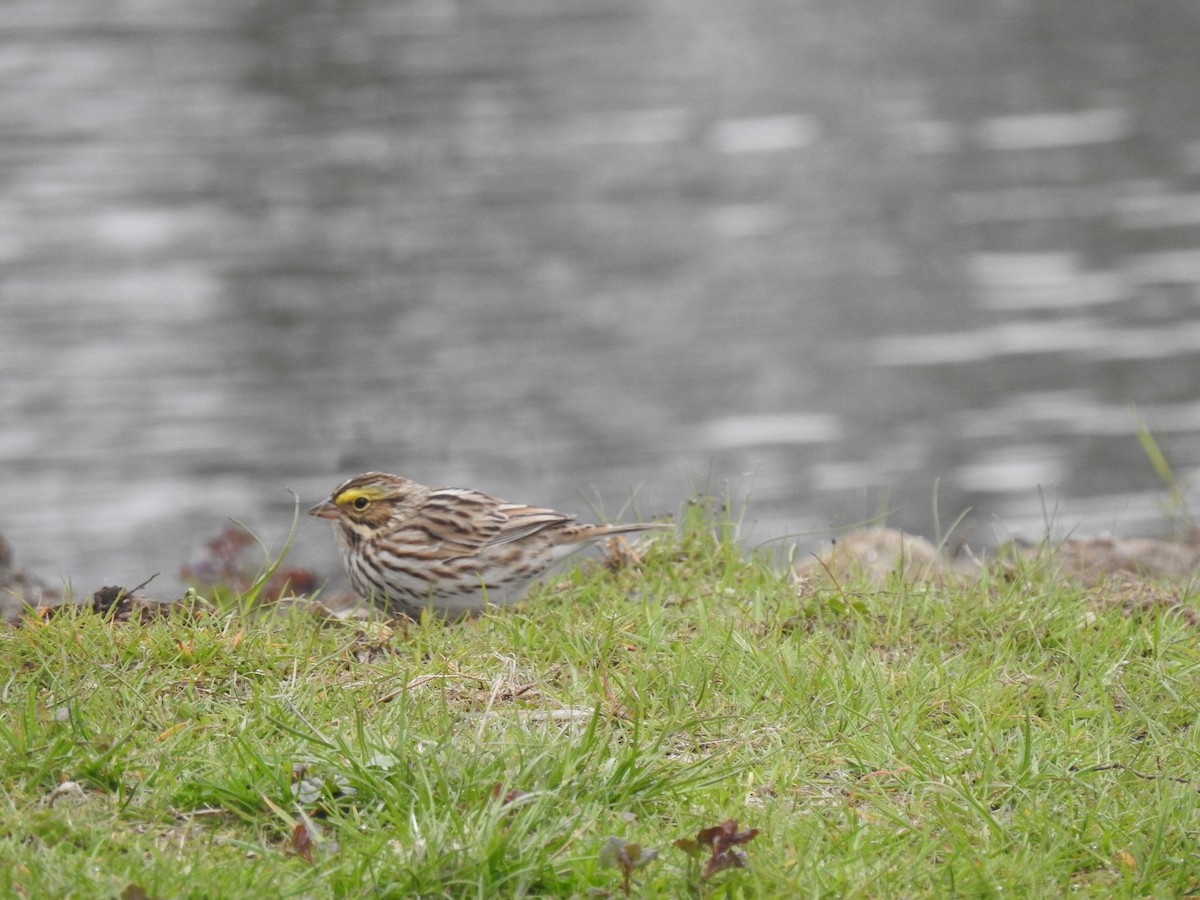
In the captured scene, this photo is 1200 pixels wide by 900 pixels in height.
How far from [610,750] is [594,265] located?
12.2 meters

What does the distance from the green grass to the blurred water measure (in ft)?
10.7

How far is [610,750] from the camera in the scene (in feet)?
17.6

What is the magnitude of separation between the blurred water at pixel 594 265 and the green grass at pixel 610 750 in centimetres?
327

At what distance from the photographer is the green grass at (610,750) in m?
4.77

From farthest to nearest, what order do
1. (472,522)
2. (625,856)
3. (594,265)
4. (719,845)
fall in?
(594,265)
(472,522)
(719,845)
(625,856)

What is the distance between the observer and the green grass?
4.77 meters

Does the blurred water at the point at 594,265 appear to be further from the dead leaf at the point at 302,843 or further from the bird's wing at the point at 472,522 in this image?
the dead leaf at the point at 302,843

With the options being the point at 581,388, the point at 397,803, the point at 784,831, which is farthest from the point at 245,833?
the point at 581,388

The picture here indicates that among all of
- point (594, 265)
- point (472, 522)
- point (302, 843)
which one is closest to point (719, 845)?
point (302, 843)

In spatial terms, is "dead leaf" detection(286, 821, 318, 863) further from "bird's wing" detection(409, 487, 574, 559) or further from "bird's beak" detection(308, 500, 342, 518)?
"bird's beak" detection(308, 500, 342, 518)

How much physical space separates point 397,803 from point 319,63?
19.3 metres

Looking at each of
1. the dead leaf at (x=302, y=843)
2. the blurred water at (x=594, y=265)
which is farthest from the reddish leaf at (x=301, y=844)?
the blurred water at (x=594, y=265)

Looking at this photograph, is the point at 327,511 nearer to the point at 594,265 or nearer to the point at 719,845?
the point at 719,845

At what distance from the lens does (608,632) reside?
6.29 metres
